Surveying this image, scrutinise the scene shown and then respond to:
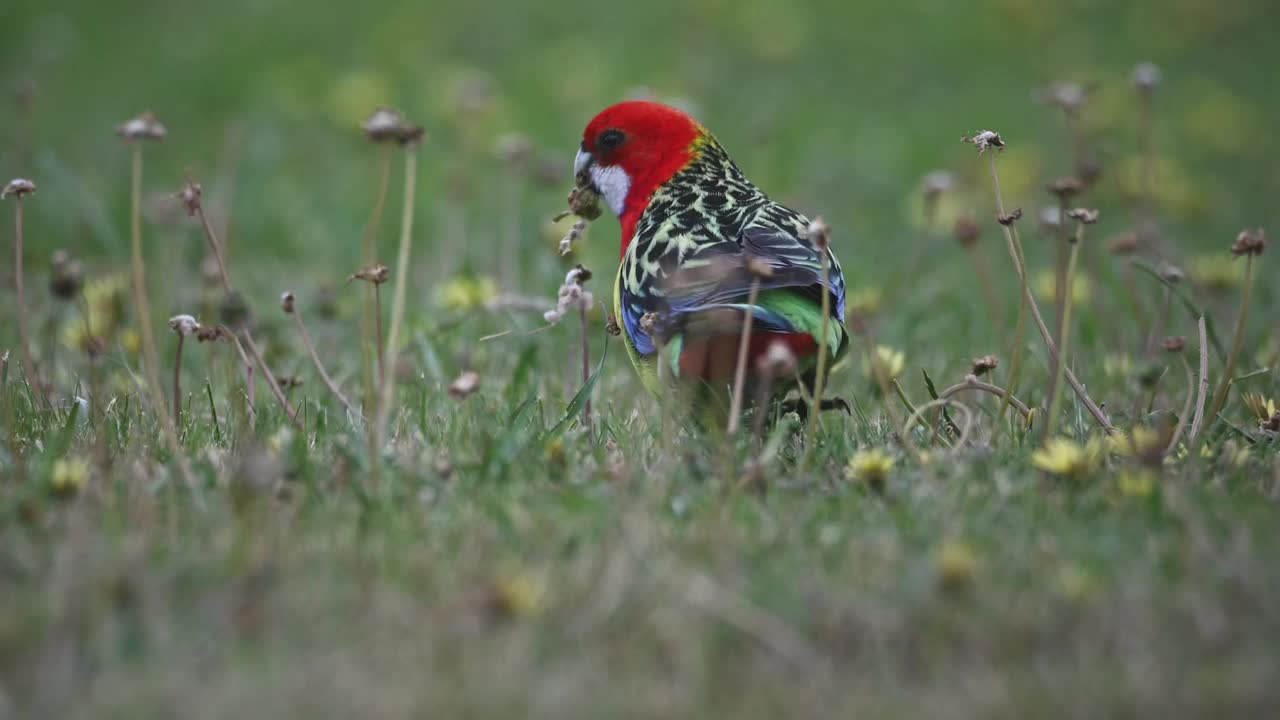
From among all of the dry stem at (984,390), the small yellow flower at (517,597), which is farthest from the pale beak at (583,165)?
the small yellow flower at (517,597)

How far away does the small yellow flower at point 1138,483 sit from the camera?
89.3 inches

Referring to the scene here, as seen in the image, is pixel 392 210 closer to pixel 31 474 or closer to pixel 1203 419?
pixel 31 474

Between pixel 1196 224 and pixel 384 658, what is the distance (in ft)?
16.8

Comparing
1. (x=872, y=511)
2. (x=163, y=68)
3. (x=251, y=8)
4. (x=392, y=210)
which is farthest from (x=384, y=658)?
(x=251, y=8)

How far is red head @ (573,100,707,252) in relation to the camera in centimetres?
339

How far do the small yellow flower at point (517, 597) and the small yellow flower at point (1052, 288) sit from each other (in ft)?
8.59

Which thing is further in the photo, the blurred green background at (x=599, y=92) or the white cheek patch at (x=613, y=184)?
the blurred green background at (x=599, y=92)

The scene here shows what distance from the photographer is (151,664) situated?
1.76 m

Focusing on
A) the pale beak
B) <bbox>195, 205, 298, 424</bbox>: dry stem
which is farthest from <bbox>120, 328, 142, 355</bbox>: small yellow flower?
the pale beak

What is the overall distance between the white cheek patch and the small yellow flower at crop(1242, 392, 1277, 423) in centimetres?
158

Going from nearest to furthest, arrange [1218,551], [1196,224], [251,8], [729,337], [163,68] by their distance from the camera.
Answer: [1218,551], [729,337], [1196,224], [163,68], [251,8]

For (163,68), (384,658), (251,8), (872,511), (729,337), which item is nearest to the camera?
(384,658)

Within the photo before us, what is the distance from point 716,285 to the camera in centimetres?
261

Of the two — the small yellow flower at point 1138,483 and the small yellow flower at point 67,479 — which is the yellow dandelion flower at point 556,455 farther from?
the small yellow flower at point 1138,483
